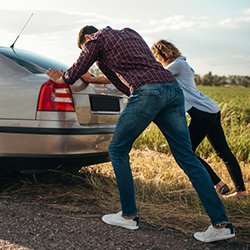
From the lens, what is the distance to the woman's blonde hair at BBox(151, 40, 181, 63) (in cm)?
375

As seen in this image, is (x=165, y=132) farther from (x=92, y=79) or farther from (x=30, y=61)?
(x=30, y=61)


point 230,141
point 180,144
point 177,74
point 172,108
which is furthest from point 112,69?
point 230,141

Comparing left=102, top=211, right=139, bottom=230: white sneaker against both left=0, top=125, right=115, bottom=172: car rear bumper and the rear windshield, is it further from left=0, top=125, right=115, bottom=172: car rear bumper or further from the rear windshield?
the rear windshield

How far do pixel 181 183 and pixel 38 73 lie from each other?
2030 mm

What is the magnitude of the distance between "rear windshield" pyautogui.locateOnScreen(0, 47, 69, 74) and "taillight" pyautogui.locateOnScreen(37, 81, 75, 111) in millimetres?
349

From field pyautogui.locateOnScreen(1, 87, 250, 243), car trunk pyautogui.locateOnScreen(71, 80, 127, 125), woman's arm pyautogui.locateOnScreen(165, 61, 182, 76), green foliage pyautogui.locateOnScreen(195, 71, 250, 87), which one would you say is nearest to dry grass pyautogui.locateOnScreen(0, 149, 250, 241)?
field pyautogui.locateOnScreen(1, 87, 250, 243)

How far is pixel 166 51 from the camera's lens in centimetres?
375

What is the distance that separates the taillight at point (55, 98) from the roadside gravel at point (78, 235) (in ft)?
3.14

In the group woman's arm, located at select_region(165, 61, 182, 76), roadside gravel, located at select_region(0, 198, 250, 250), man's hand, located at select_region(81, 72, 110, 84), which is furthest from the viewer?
woman's arm, located at select_region(165, 61, 182, 76)

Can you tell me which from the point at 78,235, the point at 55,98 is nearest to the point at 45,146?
the point at 55,98

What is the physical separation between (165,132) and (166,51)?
1206 millimetres

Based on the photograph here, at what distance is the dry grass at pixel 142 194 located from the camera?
3.23 metres

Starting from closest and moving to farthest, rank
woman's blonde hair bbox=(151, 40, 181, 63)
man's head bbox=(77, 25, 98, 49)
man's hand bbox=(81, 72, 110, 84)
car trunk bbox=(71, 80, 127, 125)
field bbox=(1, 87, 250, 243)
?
man's head bbox=(77, 25, 98, 49)
field bbox=(1, 87, 250, 243)
car trunk bbox=(71, 80, 127, 125)
man's hand bbox=(81, 72, 110, 84)
woman's blonde hair bbox=(151, 40, 181, 63)

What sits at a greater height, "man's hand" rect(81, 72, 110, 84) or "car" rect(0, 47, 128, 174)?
"man's hand" rect(81, 72, 110, 84)
